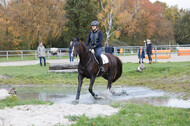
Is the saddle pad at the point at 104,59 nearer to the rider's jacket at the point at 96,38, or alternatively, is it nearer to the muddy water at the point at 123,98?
the rider's jacket at the point at 96,38

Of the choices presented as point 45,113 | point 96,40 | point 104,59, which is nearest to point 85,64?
point 96,40

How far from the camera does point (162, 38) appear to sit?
7500 centimetres

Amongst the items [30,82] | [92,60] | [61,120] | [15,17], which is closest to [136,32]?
[15,17]

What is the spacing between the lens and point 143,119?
622 centimetres

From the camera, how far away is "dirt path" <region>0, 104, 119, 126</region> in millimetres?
6118

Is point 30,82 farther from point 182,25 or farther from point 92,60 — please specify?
point 182,25

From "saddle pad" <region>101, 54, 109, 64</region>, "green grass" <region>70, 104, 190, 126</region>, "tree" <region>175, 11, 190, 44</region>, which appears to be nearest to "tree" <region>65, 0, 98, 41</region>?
"tree" <region>175, 11, 190, 44</region>

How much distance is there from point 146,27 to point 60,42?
22250 millimetres

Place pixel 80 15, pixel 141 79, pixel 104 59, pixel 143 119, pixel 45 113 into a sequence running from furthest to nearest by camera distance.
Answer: pixel 80 15 < pixel 141 79 < pixel 104 59 < pixel 45 113 < pixel 143 119

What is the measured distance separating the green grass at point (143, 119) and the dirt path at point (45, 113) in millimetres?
368

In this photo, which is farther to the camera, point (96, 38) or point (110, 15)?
point (110, 15)

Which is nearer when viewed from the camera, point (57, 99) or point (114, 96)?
point (57, 99)

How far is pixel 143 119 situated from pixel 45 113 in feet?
7.87

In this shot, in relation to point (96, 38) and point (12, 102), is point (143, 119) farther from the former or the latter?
point (96, 38)
